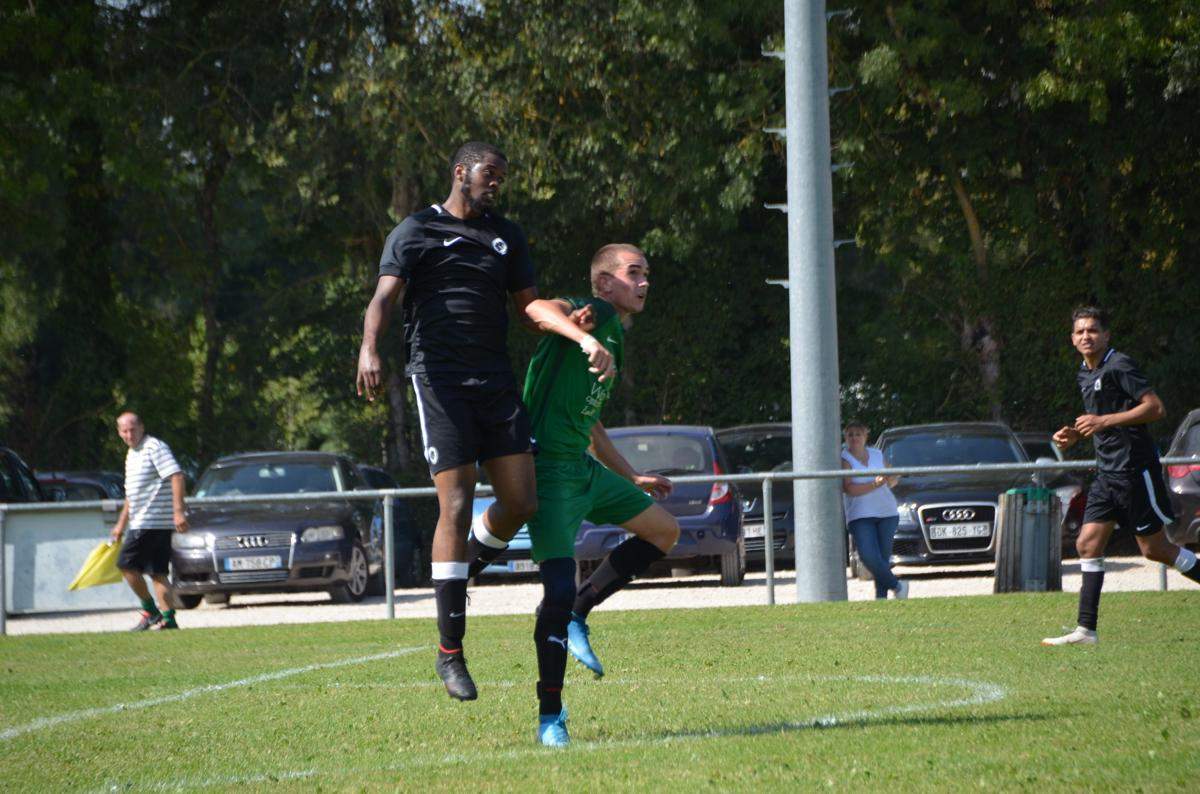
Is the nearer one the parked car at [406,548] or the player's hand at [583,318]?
the player's hand at [583,318]

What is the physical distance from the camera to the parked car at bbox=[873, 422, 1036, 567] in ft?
59.1

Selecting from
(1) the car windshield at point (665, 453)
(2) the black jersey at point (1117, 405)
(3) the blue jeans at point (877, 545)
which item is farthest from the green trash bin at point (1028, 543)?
(1) the car windshield at point (665, 453)

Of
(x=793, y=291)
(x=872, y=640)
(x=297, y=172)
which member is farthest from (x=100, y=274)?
(x=872, y=640)

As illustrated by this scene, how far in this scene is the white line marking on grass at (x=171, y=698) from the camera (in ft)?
28.0

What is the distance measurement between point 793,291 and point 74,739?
999 cm

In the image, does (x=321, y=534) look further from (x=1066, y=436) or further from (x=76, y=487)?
(x=76, y=487)

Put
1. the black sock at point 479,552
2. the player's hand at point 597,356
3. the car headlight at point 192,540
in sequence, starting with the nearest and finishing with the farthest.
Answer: the player's hand at point 597,356, the black sock at point 479,552, the car headlight at point 192,540

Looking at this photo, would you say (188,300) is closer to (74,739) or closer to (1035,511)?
(1035,511)

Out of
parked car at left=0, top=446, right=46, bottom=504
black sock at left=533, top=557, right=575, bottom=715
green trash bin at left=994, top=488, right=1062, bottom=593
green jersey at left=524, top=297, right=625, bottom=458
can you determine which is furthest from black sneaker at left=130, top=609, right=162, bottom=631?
black sock at left=533, top=557, right=575, bottom=715

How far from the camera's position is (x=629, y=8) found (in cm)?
2652

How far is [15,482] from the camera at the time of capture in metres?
21.5

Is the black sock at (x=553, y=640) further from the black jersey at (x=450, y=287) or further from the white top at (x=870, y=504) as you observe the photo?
the white top at (x=870, y=504)

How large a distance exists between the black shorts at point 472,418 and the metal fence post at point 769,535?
29.7ft

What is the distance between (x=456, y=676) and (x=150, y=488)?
9.80m
